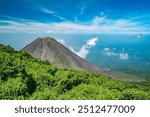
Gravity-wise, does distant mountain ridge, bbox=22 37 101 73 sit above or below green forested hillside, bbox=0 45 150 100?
below

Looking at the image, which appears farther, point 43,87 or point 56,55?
point 56,55

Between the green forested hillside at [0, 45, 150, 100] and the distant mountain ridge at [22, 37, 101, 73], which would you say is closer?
the green forested hillside at [0, 45, 150, 100]

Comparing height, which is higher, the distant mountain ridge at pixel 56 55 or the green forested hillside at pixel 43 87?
the green forested hillside at pixel 43 87

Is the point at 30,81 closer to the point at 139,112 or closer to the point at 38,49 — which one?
the point at 139,112

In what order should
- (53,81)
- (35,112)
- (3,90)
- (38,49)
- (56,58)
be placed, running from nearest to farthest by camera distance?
(35,112) < (3,90) < (53,81) < (56,58) < (38,49)

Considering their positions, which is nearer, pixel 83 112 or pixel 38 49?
pixel 83 112

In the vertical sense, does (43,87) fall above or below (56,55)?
Answer: above

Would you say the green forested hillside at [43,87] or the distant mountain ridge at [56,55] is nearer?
the green forested hillside at [43,87]

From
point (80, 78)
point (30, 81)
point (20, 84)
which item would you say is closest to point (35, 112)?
point (20, 84)
